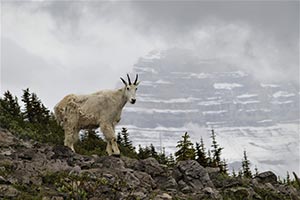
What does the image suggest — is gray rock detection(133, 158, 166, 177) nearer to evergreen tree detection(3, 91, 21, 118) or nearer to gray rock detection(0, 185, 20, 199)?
gray rock detection(0, 185, 20, 199)

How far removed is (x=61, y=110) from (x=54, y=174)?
18.3 ft

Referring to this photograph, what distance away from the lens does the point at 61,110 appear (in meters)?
20.7

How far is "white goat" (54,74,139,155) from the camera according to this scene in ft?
66.6

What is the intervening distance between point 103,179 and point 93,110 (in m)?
5.46

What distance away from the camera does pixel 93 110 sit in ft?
66.7

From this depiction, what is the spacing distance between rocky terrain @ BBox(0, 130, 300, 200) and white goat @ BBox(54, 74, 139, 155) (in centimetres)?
179

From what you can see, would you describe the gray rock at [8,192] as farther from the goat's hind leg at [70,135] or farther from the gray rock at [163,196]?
the goat's hind leg at [70,135]

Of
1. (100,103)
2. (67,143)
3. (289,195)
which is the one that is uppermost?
(100,103)

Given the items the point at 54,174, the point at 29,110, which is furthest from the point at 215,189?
the point at 29,110

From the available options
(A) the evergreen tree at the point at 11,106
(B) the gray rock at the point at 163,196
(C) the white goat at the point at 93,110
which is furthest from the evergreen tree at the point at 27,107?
(B) the gray rock at the point at 163,196

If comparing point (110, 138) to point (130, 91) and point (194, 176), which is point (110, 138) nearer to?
point (130, 91)

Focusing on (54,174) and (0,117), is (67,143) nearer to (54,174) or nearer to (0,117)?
(0,117)

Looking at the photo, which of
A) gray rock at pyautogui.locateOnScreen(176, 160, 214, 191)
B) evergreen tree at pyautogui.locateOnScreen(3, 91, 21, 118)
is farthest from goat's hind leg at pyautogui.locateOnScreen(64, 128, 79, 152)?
evergreen tree at pyautogui.locateOnScreen(3, 91, 21, 118)

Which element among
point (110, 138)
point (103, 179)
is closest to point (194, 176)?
point (110, 138)
